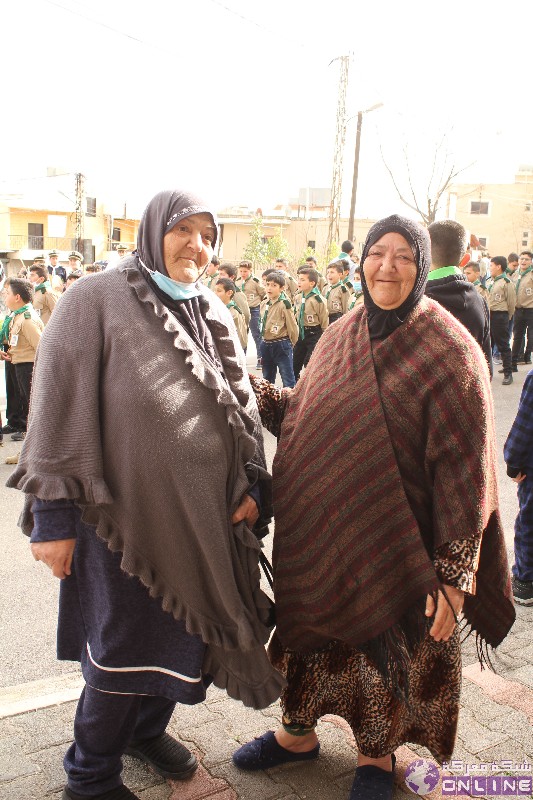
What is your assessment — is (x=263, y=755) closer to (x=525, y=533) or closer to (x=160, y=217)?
(x=160, y=217)

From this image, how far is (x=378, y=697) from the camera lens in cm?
241

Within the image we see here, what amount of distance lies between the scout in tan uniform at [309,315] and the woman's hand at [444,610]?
8756mm

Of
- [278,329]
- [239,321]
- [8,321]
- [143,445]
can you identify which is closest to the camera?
[143,445]

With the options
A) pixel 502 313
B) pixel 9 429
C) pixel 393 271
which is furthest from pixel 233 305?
pixel 393 271

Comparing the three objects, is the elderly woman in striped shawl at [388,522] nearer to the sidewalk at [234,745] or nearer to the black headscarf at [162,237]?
the sidewalk at [234,745]

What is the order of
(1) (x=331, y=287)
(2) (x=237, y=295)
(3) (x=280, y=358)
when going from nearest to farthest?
(3) (x=280, y=358), (2) (x=237, y=295), (1) (x=331, y=287)

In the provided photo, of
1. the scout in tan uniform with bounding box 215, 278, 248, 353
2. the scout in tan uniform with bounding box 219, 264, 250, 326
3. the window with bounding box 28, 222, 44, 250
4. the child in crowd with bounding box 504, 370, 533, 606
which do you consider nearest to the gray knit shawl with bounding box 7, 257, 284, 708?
the child in crowd with bounding box 504, 370, 533, 606

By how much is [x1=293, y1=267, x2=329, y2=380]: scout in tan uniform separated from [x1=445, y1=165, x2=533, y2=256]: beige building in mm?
41577

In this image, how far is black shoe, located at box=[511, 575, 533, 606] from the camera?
4123 millimetres

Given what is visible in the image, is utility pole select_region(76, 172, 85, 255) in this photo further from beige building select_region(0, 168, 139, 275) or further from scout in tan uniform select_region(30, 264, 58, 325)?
scout in tan uniform select_region(30, 264, 58, 325)

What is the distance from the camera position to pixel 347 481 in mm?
2268

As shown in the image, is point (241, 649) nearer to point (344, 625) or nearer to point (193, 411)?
point (344, 625)

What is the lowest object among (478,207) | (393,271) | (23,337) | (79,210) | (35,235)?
(23,337)

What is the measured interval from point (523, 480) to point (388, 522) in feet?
7.15
